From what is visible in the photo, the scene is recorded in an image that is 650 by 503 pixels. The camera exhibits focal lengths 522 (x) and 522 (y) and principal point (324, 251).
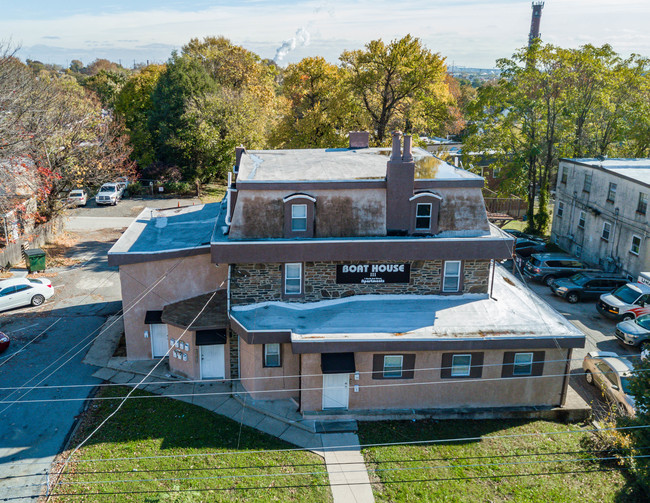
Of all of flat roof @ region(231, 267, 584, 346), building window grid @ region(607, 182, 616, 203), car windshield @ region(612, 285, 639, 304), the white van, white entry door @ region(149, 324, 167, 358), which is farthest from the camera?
building window grid @ region(607, 182, 616, 203)

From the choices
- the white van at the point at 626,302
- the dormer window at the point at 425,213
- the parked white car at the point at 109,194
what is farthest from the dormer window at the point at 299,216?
the parked white car at the point at 109,194

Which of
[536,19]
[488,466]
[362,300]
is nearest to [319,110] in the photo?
[362,300]

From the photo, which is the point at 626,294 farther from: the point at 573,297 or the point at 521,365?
the point at 521,365

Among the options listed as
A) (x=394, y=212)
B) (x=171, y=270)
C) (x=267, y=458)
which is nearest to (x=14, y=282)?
(x=171, y=270)

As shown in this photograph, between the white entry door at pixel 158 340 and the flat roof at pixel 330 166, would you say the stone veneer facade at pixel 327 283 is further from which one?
the white entry door at pixel 158 340

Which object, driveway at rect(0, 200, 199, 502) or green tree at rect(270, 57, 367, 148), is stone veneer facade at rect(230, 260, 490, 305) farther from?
green tree at rect(270, 57, 367, 148)

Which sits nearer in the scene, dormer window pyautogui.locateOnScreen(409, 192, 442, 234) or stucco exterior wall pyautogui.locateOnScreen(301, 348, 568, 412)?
stucco exterior wall pyautogui.locateOnScreen(301, 348, 568, 412)

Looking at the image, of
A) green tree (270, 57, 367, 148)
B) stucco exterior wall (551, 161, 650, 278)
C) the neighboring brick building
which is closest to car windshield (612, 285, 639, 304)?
stucco exterior wall (551, 161, 650, 278)
